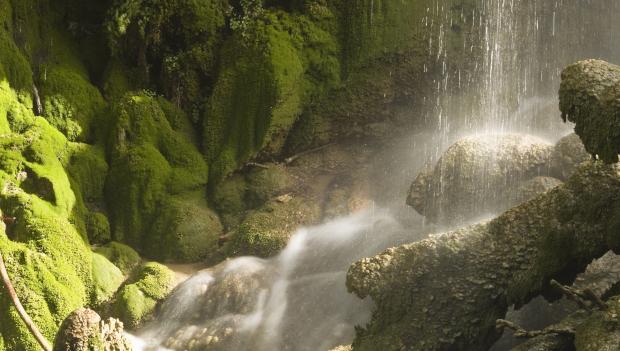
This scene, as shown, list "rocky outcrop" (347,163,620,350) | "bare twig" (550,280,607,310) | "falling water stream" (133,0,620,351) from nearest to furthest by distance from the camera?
1. "bare twig" (550,280,607,310)
2. "rocky outcrop" (347,163,620,350)
3. "falling water stream" (133,0,620,351)

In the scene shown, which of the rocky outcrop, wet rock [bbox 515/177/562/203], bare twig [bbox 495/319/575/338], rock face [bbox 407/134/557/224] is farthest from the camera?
rock face [bbox 407/134/557/224]

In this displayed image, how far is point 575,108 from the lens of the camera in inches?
204

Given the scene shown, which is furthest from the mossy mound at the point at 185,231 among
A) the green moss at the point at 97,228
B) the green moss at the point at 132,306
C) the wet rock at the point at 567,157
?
the wet rock at the point at 567,157

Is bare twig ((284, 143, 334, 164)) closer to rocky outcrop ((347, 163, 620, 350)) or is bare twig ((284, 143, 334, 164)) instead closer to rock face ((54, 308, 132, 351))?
rocky outcrop ((347, 163, 620, 350))

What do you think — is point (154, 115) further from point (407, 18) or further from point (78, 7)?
point (407, 18)

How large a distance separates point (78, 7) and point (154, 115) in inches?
109

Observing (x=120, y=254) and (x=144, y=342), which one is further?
(x=120, y=254)

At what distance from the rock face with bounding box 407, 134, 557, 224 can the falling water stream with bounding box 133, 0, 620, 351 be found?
0.48m

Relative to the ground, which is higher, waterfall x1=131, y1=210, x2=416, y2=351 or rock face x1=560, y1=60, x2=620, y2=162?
rock face x1=560, y1=60, x2=620, y2=162

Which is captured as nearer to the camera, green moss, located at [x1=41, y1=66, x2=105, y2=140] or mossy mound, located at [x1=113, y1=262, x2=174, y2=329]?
mossy mound, located at [x1=113, y1=262, x2=174, y2=329]

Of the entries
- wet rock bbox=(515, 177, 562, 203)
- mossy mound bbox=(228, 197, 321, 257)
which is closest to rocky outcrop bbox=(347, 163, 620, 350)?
wet rock bbox=(515, 177, 562, 203)

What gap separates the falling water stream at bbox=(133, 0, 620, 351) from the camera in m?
8.41

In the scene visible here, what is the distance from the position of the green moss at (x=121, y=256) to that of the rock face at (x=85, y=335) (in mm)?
6402

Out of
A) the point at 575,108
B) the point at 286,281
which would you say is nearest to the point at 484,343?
the point at 575,108
